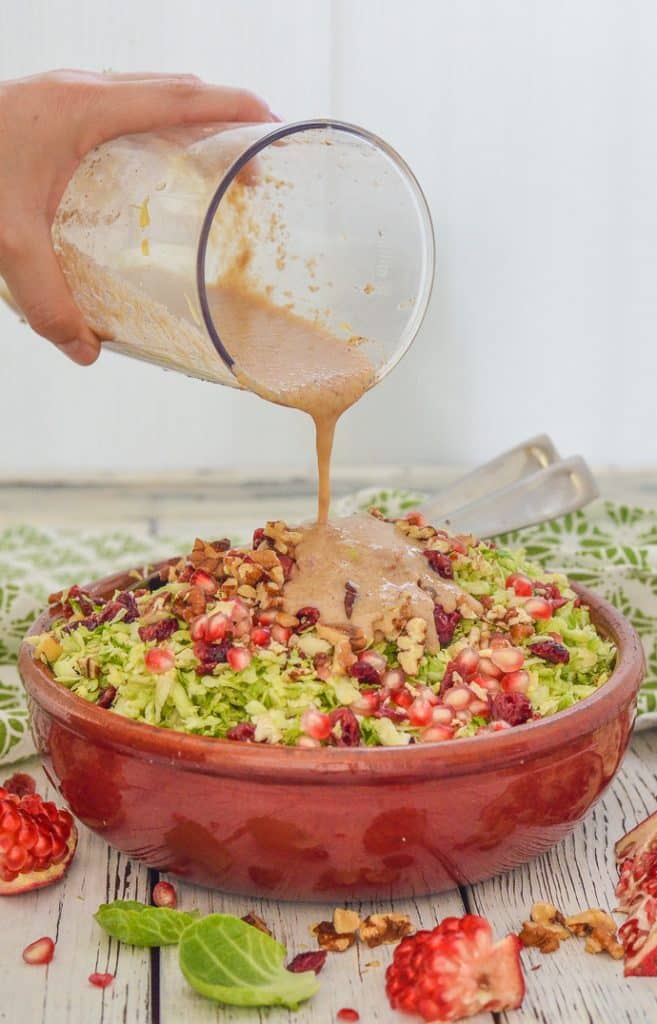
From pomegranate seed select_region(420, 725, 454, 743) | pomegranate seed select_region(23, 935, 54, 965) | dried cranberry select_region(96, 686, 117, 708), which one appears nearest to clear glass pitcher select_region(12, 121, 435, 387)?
dried cranberry select_region(96, 686, 117, 708)

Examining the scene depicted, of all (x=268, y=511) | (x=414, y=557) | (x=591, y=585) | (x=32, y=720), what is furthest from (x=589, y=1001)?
(x=268, y=511)

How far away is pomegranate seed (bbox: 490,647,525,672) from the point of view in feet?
6.38

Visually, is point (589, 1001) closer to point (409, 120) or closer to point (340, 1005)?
point (340, 1005)

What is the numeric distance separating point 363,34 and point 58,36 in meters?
0.93

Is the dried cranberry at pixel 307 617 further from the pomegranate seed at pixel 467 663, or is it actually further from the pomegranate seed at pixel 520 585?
the pomegranate seed at pixel 520 585

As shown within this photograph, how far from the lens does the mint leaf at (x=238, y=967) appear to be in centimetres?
161

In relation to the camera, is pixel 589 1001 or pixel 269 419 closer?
pixel 589 1001

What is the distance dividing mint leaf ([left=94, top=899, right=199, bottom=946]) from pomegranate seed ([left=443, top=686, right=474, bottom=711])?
0.47m

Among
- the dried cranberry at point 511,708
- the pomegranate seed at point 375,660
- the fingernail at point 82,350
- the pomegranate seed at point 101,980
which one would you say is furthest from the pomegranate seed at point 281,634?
the fingernail at point 82,350

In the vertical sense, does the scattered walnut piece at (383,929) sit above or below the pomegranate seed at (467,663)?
below

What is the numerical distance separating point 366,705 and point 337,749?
6.2 inches

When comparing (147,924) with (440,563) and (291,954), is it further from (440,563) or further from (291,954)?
(440,563)

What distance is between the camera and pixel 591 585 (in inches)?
106

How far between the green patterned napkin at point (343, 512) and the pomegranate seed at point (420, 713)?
0.77 m
